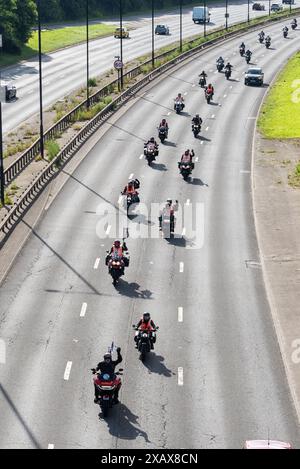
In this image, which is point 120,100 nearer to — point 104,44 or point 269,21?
point 104,44

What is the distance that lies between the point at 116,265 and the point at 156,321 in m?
4.69

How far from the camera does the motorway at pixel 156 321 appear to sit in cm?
3300

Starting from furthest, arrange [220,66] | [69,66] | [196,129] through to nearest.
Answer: [69,66]
[220,66]
[196,129]

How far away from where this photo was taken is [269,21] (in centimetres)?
17762

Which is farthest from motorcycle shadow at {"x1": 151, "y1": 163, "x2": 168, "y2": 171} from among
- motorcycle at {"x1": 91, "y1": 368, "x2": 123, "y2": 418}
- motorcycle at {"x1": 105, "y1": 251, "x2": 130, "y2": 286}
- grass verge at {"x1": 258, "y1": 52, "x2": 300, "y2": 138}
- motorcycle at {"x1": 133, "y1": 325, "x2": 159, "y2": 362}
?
motorcycle at {"x1": 91, "y1": 368, "x2": 123, "y2": 418}

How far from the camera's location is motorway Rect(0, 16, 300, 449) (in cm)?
3300

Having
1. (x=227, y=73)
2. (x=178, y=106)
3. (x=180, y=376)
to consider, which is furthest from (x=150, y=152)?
(x=227, y=73)

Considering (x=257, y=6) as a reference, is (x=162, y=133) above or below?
above

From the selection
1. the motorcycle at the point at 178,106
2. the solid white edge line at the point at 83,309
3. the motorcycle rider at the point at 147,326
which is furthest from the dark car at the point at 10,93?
the motorcycle rider at the point at 147,326

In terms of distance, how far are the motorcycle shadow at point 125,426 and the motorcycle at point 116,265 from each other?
1219cm

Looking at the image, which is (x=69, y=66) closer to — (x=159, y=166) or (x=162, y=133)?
(x=162, y=133)

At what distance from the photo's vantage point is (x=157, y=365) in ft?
124

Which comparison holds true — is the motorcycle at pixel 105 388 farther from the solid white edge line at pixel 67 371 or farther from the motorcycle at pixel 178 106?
the motorcycle at pixel 178 106
